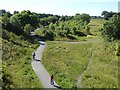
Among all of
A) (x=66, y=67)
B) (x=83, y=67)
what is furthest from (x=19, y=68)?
(x=83, y=67)

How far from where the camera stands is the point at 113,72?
3850cm

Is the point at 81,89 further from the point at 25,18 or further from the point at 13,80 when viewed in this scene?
the point at 25,18

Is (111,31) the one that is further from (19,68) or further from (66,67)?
(19,68)

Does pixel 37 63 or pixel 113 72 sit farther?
pixel 37 63

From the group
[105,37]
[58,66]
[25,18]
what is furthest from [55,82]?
[25,18]

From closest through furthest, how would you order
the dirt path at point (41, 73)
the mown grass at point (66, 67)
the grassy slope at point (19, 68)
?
1. the dirt path at point (41, 73)
2. the grassy slope at point (19, 68)
3. the mown grass at point (66, 67)

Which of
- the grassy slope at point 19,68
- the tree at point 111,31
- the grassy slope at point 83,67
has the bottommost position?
the grassy slope at point 83,67

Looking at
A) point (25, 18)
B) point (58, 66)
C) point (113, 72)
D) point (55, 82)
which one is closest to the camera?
point (55, 82)

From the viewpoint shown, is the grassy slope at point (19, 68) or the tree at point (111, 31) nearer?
the grassy slope at point (19, 68)

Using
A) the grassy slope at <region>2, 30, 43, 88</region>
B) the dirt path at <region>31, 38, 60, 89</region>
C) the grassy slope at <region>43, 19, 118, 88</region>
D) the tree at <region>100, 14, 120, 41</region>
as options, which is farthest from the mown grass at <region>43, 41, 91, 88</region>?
the tree at <region>100, 14, 120, 41</region>

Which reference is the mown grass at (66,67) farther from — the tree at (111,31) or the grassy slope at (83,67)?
the tree at (111,31)

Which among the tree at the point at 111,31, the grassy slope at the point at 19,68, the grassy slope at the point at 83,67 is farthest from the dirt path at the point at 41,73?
the tree at the point at 111,31

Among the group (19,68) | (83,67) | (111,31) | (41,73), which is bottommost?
(83,67)

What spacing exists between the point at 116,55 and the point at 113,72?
15.3 meters
